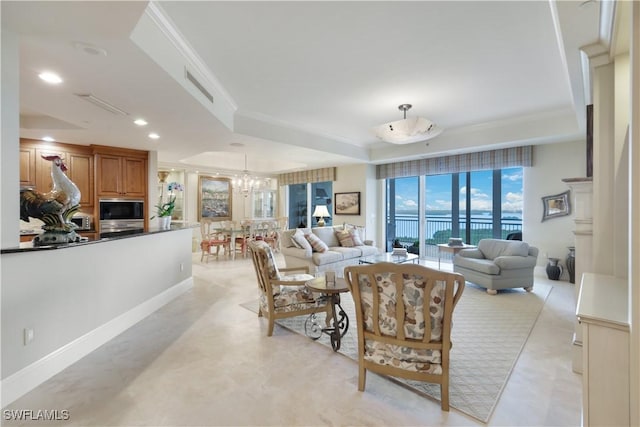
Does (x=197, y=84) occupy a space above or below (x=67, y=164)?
above

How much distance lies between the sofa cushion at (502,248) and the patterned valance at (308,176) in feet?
13.9

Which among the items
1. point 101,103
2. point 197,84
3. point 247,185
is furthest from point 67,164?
point 247,185


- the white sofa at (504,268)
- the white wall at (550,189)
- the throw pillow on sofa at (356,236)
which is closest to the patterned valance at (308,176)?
the throw pillow on sofa at (356,236)

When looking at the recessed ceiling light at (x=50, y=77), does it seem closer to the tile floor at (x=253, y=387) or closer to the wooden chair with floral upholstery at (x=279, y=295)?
the wooden chair with floral upholstery at (x=279, y=295)

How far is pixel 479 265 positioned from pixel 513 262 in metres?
0.45

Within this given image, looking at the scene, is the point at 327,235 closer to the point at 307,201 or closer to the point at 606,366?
the point at 307,201

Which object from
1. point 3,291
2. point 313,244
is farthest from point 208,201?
point 3,291

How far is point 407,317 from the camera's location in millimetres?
1864

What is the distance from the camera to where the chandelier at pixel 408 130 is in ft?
12.1

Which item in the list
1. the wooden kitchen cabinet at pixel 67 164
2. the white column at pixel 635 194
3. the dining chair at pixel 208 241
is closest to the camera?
the white column at pixel 635 194

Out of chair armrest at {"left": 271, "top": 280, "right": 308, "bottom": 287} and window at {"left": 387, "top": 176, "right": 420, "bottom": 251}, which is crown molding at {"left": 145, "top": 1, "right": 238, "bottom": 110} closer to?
chair armrest at {"left": 271, "top": 280, "right": 308, "bottom": 287}

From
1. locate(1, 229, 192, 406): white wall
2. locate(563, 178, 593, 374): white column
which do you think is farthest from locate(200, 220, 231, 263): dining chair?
locate(563, 178, 593, 374): white column

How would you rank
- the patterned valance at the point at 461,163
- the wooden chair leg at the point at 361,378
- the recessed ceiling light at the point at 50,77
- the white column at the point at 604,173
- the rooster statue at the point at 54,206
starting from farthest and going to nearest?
the patterned valance at the point at 461,163
the recessed ceiling light at the point at 50,77
the rooster statue at the point at 54,206
the white column at the point at 604,173
the wooden chair leg at the point at 361,378

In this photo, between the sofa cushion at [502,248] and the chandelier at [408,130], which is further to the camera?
the sofa cushion at [502,248]
